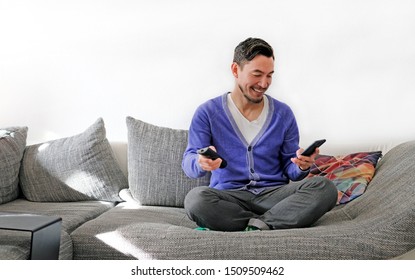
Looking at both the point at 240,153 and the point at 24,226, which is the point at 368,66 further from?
the point at 24,226

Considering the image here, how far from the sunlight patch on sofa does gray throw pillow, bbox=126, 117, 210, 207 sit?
27.5 inches

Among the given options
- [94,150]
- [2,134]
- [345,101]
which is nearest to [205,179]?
[94,150]

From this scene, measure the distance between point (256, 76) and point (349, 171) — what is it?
63cm

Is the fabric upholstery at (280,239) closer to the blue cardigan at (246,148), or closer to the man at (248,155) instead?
the man at (248,155)

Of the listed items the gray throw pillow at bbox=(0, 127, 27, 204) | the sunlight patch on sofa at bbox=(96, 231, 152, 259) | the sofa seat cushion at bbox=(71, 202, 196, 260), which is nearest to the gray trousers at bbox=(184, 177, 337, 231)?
the sofa seat cushion at bbox=(71, 202, 196, 260)

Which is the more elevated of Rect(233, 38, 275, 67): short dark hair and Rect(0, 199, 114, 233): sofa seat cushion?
Rect(233, 38, 275, 67): short dark hair

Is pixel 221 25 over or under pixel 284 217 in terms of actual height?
over

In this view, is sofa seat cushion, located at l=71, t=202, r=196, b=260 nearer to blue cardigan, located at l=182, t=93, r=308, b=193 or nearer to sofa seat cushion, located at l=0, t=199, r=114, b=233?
sofa seat cushion, located at l=0, t=199, r=114, b=233

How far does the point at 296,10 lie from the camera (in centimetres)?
299

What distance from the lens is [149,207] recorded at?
2633mm

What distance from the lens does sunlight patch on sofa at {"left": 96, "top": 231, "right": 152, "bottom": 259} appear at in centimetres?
190
